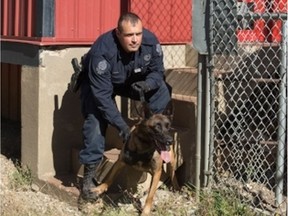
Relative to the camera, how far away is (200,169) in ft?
18.5

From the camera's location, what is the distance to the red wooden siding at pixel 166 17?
7.37m

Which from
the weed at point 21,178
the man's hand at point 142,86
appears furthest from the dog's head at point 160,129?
the weed at point 21,178

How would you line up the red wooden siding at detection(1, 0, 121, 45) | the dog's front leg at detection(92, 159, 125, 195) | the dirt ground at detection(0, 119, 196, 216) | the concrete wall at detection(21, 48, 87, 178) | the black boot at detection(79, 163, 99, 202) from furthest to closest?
the red wooden siding at detection(1, 0, 121, 45), the concrete wall at detection(21, 48, 87, 178), the black boot at detection(79, 163, 99, 202), the dog's front leg at detection(92, 159, 125, 195), the dirt ground at detection(0, 119, 196, 216)

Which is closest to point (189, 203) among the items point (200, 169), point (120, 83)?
point (200, 169)

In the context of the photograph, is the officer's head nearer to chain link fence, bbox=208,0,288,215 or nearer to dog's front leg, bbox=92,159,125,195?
chain link fence, bbox=208,0,288,215

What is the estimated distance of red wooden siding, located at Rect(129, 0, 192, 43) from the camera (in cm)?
737

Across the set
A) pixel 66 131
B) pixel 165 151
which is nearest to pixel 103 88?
pixel 165 151

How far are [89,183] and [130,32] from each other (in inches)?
58.6

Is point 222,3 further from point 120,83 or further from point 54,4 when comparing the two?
point 54,4

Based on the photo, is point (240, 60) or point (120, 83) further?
point (240, 60)

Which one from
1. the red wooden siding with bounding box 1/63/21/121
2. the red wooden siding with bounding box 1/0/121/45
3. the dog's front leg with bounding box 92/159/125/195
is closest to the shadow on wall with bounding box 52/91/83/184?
the red wooden siding with bounding box 1/0/121/45

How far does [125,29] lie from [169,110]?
0.82m

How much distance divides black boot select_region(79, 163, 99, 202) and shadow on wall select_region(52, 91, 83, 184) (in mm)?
991

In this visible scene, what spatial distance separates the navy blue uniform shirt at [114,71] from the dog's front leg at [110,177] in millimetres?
405
